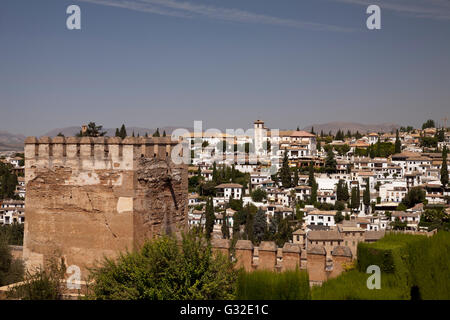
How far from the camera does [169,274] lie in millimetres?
6398

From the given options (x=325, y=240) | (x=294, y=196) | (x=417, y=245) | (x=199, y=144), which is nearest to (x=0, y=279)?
(x=417, y=245)

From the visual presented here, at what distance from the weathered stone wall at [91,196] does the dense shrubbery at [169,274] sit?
53cm

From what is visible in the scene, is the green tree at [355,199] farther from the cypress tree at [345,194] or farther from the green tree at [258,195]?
the green tree at [258,195]

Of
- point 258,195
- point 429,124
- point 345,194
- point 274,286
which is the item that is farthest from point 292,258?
point 429,124

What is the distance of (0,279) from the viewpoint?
32.4 ft

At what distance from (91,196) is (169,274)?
2047mm

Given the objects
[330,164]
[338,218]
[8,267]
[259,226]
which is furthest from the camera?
[330,164]

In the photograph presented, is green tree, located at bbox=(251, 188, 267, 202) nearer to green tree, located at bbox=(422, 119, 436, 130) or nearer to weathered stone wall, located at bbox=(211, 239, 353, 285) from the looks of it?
weathered stone wall, located at bbox=(211, 239, 353, 285)

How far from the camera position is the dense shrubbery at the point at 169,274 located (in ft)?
20.7

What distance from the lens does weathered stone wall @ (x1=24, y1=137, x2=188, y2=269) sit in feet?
24.2

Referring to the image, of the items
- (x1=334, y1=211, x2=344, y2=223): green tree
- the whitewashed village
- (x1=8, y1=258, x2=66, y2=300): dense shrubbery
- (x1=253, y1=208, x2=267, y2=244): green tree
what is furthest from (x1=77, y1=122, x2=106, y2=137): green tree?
(x1=334, y1=211, x2=344, y2=223): green tree

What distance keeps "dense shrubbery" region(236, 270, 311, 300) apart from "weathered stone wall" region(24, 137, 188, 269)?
2.07 meters

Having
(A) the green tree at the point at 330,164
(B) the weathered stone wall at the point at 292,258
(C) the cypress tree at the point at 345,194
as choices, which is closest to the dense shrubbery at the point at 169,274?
(B) the weathered stone wall at the point at 292,258

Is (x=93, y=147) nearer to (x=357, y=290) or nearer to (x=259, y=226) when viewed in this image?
(x=357, y=290)
